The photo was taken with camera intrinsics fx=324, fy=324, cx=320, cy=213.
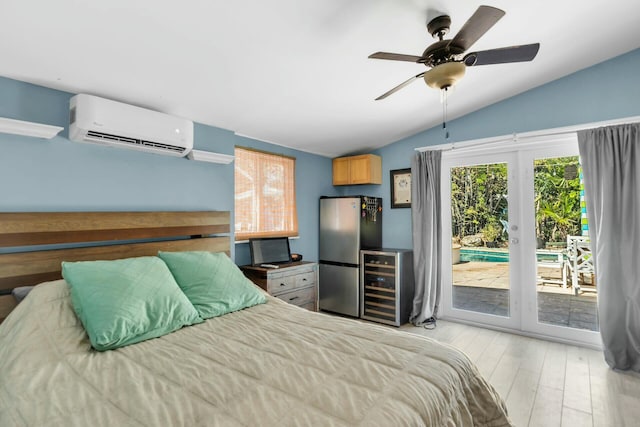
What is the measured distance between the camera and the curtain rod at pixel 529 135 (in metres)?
2.93

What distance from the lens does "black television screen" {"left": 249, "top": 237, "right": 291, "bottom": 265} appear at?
11.7 feet

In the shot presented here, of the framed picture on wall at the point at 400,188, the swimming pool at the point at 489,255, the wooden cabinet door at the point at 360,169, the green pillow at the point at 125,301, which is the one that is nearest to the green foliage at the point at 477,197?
the swimming pool at the point at 489,255

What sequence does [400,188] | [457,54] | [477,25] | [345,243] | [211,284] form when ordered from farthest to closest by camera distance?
[400,188] → [345,243] → [211,284] → [457,54] → [477,25]

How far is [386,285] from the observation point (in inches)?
157

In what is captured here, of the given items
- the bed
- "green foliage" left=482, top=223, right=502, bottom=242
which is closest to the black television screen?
the bed

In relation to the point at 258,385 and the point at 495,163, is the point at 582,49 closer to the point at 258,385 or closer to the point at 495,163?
the point at 495,163

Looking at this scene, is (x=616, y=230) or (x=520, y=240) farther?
(x=520, y=240)

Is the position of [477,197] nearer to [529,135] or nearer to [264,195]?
[529,135]

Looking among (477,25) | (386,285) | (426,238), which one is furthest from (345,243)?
(477,25)

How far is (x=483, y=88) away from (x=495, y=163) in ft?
3.06

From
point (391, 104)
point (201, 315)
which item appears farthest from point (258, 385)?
point (391, 104)

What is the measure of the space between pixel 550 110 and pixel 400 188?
181cm

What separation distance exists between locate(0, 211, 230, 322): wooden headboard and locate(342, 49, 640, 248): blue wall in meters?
2.72

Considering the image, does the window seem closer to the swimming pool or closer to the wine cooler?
the wine cooler
